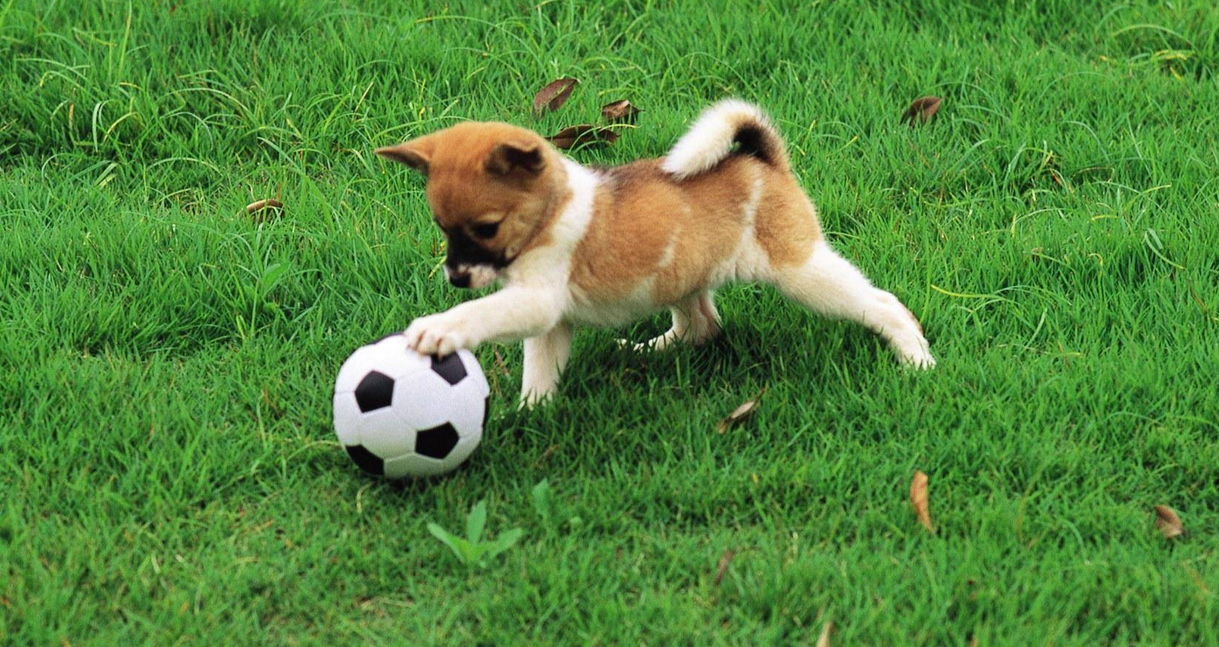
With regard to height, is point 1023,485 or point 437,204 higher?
point 437,204

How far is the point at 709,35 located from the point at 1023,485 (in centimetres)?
309

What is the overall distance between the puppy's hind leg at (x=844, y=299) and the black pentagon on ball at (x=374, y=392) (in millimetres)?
1431

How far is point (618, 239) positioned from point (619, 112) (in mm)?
1769

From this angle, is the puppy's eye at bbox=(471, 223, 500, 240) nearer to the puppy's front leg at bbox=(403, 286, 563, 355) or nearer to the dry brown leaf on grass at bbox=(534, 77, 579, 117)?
the puppy's front leg at bbox=(403, 286, 563, 355)

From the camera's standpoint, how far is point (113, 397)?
433 cm

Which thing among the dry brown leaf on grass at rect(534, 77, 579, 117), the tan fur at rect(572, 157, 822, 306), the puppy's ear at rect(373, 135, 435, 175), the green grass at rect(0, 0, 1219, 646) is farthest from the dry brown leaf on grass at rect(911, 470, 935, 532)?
the dry brown leaf on grass at rect(534, 77, 579, 117)

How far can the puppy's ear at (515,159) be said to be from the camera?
3.89 metres

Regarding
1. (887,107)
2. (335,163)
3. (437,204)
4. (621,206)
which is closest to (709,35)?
(887,107)

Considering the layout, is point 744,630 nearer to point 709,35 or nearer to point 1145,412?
point 1145,412

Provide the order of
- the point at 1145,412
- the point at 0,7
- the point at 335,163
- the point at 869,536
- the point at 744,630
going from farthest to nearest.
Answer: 1. the point at 0,7
2. the point at 335,163
3. the point at 1145,412
4. the point at 869,536
5. the point at 744,630

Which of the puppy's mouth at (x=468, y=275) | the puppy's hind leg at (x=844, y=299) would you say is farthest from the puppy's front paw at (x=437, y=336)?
the puppy's hind leg at (x=844, y=299)

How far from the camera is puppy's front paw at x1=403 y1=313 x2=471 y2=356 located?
3.90m

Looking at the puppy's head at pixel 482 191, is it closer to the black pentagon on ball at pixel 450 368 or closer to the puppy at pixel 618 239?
A: the puppy at pixel 618 239

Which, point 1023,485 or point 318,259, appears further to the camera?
point 318,259
